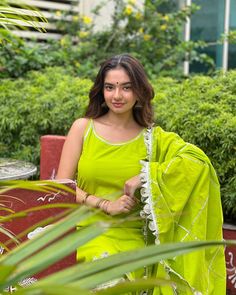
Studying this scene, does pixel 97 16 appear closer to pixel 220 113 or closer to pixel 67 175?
pixel 220 113

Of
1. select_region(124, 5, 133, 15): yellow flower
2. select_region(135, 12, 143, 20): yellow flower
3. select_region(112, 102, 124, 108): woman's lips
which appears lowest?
select_region(112, 102, 124, 108): woman's lips

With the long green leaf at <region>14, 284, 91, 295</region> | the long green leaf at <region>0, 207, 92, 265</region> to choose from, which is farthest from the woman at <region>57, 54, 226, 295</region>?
the long green leaf at <region>14, 284, 91, 295</region>

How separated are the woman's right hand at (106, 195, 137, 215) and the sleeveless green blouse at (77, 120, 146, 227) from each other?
40 mm

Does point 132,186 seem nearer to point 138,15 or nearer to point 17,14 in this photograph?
point 17,14

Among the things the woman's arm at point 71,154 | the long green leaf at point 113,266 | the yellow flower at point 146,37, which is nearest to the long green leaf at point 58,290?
the long green leaf at point 113,266

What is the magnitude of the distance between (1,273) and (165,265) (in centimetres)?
166

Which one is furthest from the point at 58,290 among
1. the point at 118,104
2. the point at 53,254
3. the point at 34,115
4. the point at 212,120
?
the point at 34,115

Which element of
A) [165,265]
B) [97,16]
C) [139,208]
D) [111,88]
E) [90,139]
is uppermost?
[97,16]

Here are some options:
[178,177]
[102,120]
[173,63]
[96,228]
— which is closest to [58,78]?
[173,63]

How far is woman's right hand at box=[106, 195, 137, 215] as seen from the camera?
2.68m

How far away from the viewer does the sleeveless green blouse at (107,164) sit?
279cm

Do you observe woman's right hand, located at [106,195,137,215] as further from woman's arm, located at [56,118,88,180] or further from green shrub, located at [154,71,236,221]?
green shrub, located at [154,71,236,221]

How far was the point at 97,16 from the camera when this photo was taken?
26.9ft

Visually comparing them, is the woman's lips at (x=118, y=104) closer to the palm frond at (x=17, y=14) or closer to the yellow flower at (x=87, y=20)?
the palm frond at (x=17, y=14)
